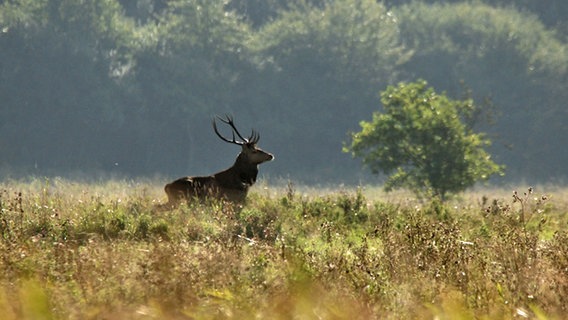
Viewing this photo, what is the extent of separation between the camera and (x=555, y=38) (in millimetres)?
72750

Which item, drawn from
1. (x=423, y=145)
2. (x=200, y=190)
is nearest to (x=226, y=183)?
(x=200, y=190)

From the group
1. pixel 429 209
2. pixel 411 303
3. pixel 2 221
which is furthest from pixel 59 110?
pixel 411 303

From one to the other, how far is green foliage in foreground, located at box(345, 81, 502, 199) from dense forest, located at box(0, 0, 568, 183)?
31.6 meters

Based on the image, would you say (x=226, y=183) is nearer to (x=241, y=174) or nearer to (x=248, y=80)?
(x=241, y=174)

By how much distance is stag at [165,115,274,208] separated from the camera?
1498cm

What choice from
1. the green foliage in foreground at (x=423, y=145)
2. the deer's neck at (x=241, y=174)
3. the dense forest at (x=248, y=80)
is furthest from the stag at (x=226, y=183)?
the dense forest at (x=248, y=80)

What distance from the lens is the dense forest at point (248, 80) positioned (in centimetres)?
5881

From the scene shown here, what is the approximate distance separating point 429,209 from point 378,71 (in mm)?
→ 50360

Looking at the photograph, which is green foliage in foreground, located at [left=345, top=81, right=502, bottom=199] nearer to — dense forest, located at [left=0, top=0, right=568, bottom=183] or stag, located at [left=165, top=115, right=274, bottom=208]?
stag, located at [left=165, top=115, right=274, bottom=208]

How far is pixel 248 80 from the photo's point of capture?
64.6 metres

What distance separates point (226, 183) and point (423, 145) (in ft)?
36.5

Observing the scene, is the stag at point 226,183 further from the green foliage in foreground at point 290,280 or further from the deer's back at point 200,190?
the green foliage in foreground at point 290,280

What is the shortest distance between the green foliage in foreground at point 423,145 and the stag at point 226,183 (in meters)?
9.06

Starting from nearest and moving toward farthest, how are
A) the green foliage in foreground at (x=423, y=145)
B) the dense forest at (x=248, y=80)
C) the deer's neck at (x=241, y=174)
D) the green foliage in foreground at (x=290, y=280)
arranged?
the green foliage in foreground at (x=290, y=280) < the deer's neck at (x=241, y=174) < the green foliage in foreground at (x=423, y=145) < the dense forest at (x=248, y=80)
